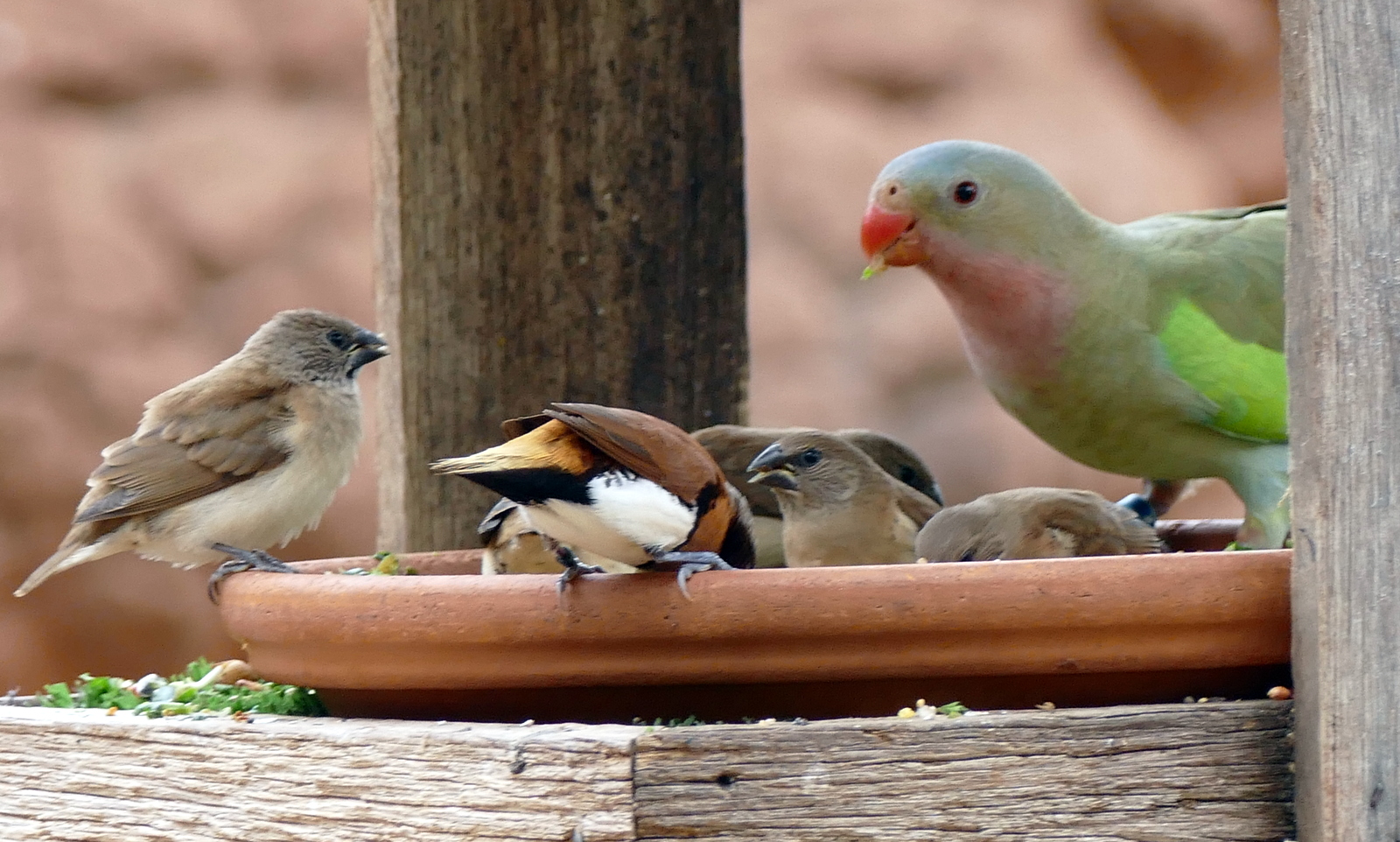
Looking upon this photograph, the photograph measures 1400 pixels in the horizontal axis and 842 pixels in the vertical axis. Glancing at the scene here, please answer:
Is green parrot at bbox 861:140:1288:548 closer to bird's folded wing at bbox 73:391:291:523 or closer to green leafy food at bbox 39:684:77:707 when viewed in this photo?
bird's folded wing at bbox 73:391:291:523

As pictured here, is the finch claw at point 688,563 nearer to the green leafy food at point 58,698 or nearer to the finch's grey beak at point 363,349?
the green leafy food at point 58,698

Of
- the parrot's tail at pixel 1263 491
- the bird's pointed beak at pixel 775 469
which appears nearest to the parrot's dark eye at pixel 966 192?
the bird's pointed beak at pixel 775 469

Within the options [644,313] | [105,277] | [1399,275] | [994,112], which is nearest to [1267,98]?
[994,112]

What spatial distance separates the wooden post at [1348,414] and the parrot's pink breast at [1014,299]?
981mm

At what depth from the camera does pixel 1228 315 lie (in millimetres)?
2566

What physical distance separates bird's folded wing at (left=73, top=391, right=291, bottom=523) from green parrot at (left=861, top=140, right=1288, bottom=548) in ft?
3.57

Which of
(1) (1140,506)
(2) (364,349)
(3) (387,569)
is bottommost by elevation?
(1) (1140,506)

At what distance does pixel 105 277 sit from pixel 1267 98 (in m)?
5.36

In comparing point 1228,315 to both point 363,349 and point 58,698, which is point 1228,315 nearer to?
point 363,349

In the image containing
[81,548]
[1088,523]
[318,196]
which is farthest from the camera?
[318,196]

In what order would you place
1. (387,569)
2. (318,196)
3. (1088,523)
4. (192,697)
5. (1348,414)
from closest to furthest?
1. (1348,414)
2. (192,697)
3. (1088,523)
4. (387,569)
5. (318,196)

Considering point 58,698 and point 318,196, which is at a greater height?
point 318,196

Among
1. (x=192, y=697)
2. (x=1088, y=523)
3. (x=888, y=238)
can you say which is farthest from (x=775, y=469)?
(x=192, y=697)

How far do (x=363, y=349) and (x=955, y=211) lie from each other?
1170 mm
